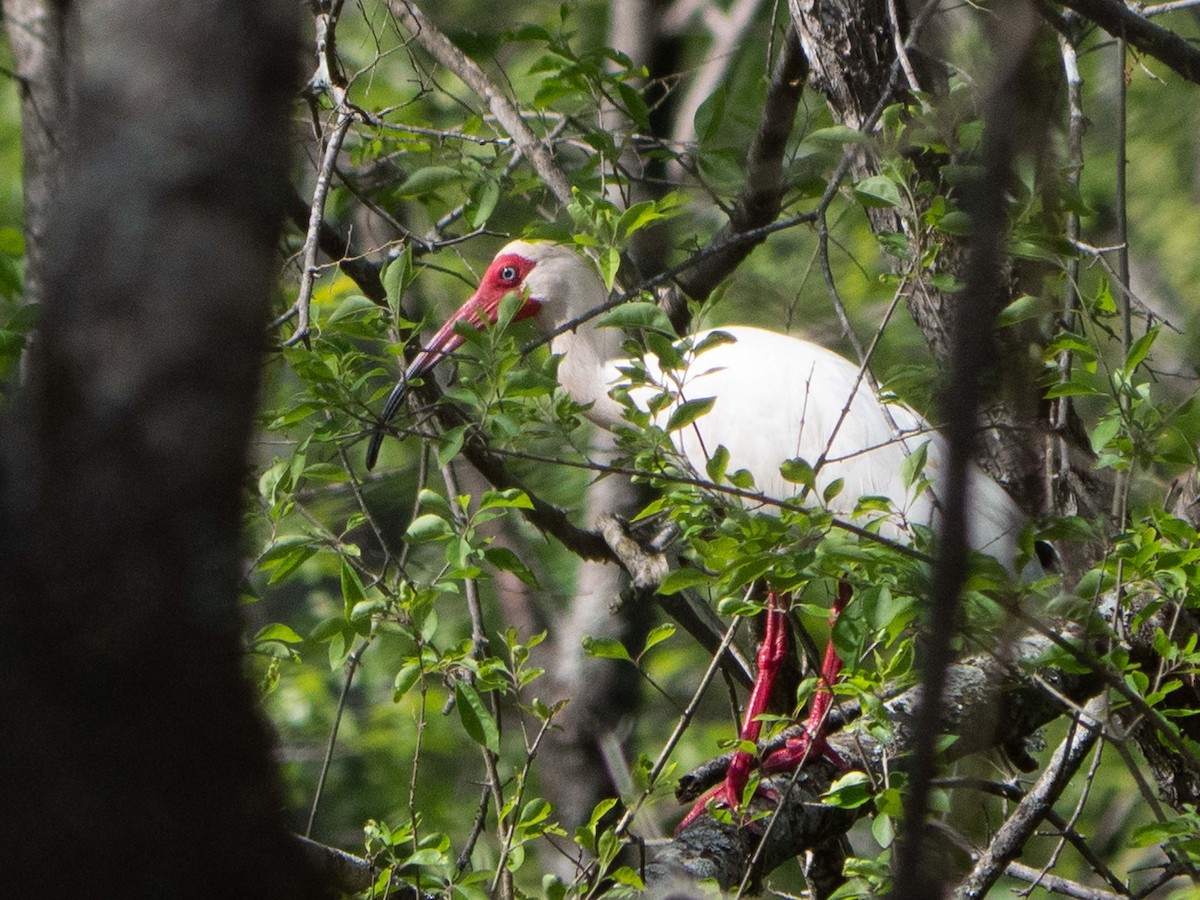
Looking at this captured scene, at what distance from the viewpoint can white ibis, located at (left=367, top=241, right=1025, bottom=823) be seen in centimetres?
406

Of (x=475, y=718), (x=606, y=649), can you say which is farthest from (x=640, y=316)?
(x=475, y=718)

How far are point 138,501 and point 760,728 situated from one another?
3172mm

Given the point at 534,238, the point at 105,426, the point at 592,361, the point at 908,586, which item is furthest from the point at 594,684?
the point at 105,426

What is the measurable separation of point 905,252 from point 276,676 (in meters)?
1.54

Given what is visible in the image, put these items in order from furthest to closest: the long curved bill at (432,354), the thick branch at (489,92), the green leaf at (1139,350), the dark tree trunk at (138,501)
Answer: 1. the thick branch at (489,92)
2. the long curved bill at (432,354)
3. the green leaf at (1139,350)
4. the dark tree trunk at (138,501)

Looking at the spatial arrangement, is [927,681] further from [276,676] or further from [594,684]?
[594,684]

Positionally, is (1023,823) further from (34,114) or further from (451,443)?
(34,114)

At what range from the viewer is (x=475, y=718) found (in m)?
2.84

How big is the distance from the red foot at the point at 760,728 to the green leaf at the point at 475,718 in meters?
0.70

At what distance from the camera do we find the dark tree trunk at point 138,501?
1.05 metres

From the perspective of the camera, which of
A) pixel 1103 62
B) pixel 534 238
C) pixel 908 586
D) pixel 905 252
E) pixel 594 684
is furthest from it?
pixel 1103 62

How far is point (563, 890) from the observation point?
2.74 m

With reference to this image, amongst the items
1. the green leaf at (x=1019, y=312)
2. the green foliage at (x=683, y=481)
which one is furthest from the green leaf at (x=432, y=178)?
the green leaf at (x=1019, y=312)

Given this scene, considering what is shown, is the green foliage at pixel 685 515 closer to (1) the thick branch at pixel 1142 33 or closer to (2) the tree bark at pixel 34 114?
(1) the thick branch at pixel 1142 33
